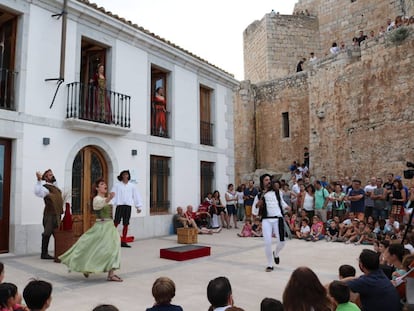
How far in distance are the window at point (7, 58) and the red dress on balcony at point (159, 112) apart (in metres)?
4.27

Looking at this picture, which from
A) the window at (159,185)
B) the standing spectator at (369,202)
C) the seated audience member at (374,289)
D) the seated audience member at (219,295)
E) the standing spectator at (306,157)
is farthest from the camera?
the standing spectator at (306,157)

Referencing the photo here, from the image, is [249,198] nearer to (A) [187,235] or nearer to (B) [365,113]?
(A) [187,235]

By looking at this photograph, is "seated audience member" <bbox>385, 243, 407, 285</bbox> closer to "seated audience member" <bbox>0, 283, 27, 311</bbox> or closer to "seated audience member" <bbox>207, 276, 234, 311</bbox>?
"seated audience member" <bbox>207, 276, 234, 311</bbox>

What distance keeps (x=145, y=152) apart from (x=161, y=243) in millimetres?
2673

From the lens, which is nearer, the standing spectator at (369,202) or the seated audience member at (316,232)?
the seated audience member at (316,232)

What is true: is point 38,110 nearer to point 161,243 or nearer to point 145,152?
point 145,152

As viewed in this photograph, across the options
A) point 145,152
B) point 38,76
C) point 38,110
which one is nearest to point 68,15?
point 38,76

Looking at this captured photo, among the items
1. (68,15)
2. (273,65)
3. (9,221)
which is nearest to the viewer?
(9,221)

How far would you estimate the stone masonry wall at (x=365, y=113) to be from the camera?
45.5ft

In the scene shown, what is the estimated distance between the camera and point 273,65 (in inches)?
1013

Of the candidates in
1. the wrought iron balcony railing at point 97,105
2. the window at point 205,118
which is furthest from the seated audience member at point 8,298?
the window at point 205,118

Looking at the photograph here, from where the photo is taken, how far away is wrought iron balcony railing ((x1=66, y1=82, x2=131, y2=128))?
349 inches

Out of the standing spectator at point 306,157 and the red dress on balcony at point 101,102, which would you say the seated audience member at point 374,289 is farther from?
the standing spectator at point 306,157

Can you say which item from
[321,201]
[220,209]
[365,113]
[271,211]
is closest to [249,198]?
[220,209]
